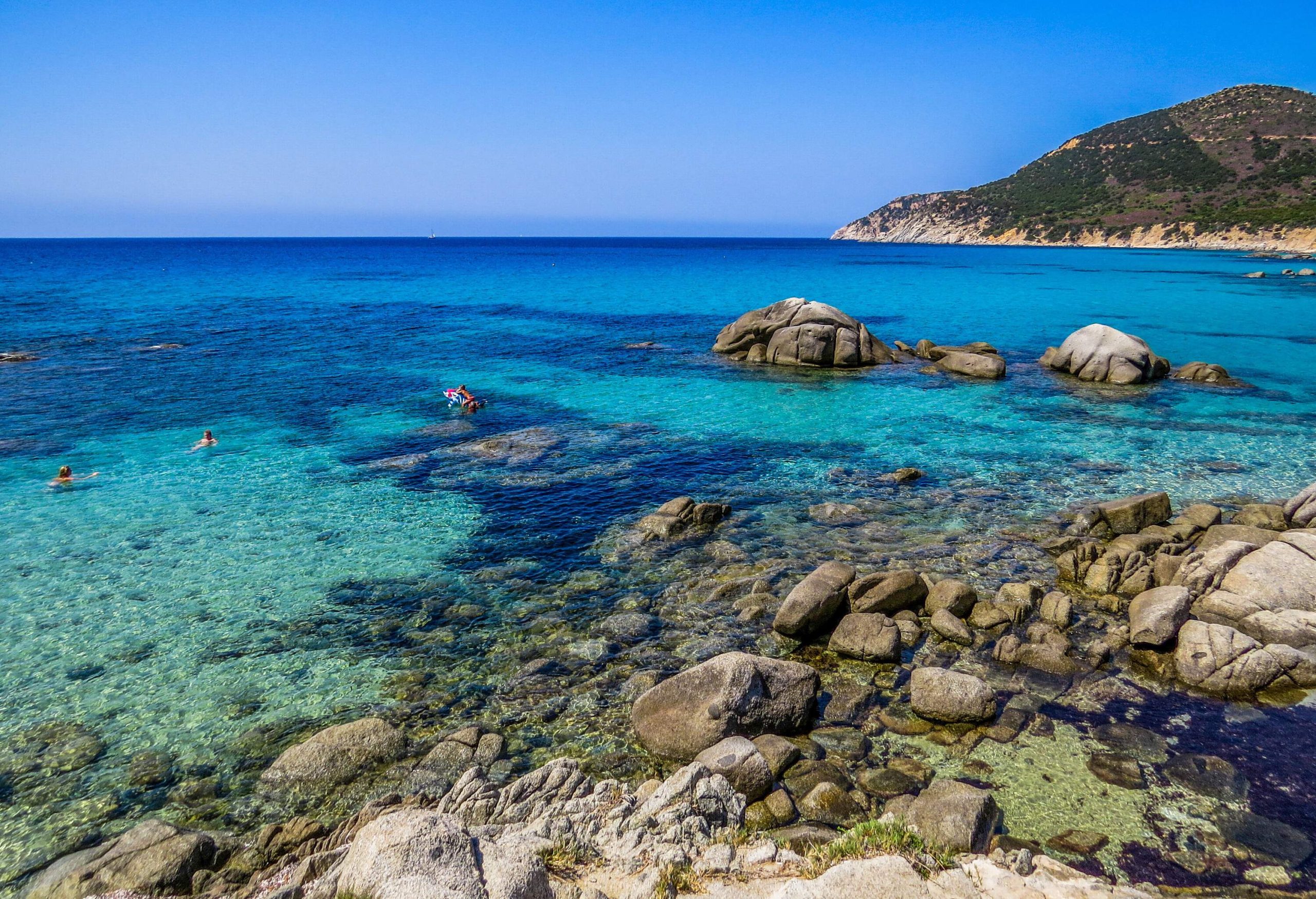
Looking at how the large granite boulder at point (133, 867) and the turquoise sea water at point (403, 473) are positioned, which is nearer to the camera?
the large granite boulder at point (133, 867)

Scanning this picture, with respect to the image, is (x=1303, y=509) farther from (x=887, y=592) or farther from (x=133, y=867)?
(x=133, y=867)

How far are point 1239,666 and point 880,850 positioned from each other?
9.30 meters

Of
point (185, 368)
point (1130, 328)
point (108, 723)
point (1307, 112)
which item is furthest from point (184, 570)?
point (1307, 112)

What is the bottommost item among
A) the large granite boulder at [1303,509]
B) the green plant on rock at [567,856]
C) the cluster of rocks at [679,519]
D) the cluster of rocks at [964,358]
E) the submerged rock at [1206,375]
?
the green plant on rock at [567,856]

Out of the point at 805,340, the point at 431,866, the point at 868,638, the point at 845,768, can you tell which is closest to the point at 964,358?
the point at 805,340

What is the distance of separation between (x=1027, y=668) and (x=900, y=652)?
239 cm

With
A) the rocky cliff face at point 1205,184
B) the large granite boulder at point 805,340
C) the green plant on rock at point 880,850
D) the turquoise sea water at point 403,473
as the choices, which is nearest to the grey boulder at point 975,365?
the turquoise sea water at point 403,473

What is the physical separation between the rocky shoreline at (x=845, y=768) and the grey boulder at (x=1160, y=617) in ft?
0.21

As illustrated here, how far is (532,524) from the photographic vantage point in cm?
2098

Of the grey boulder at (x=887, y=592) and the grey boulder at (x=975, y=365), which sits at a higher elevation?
the grey boulder at (x=975, y=365)

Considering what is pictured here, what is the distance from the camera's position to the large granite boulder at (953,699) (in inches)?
490

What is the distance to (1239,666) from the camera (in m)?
13.2

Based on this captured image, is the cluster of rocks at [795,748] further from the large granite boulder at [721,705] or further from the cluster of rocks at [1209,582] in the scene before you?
the cluster of rocks at [1209,582]

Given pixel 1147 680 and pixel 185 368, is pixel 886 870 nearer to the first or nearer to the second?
pixel 1147 680
